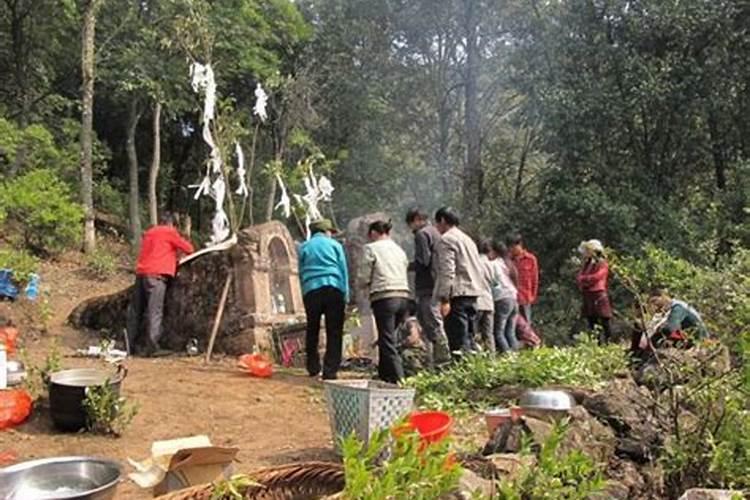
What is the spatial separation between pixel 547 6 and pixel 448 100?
260 inches

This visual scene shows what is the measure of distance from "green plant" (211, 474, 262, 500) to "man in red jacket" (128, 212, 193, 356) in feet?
22.0

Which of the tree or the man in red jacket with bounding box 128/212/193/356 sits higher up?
the tree

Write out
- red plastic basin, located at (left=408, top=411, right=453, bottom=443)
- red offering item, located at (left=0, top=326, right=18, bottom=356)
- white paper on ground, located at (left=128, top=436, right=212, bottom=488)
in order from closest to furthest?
white paper on ground, located at (left=128, top=436, right=212, bottom=488) → red plastic basin, located at (left=408, top=411, right=453, bottom=443) → red offering item, located at (left=0, top=326, right=18, bottom=356)

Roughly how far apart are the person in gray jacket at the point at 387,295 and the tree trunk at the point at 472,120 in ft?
46.1

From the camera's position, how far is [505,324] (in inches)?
354

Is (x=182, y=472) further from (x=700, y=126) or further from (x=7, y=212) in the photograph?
(x=700, y=126)

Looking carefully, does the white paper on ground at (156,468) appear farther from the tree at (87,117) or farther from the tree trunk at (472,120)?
the tree trunk at (472,120)

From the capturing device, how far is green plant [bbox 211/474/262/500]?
2342mm

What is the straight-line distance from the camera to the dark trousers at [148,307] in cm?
880

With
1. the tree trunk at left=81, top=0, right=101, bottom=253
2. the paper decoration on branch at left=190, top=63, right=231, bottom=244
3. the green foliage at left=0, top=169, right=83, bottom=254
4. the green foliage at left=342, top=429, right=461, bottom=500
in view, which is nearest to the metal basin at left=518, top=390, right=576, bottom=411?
the green foliage at left=342, top=429, right=461, bottom=500

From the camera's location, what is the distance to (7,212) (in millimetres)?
14500

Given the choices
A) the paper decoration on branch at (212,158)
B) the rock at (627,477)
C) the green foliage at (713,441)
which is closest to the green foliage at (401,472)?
the rock at (627,477)

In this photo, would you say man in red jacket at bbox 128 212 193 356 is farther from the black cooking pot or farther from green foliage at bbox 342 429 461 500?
green foliage at bbox 342 429 461 500

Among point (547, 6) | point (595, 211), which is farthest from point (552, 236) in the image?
point (547, 6)
